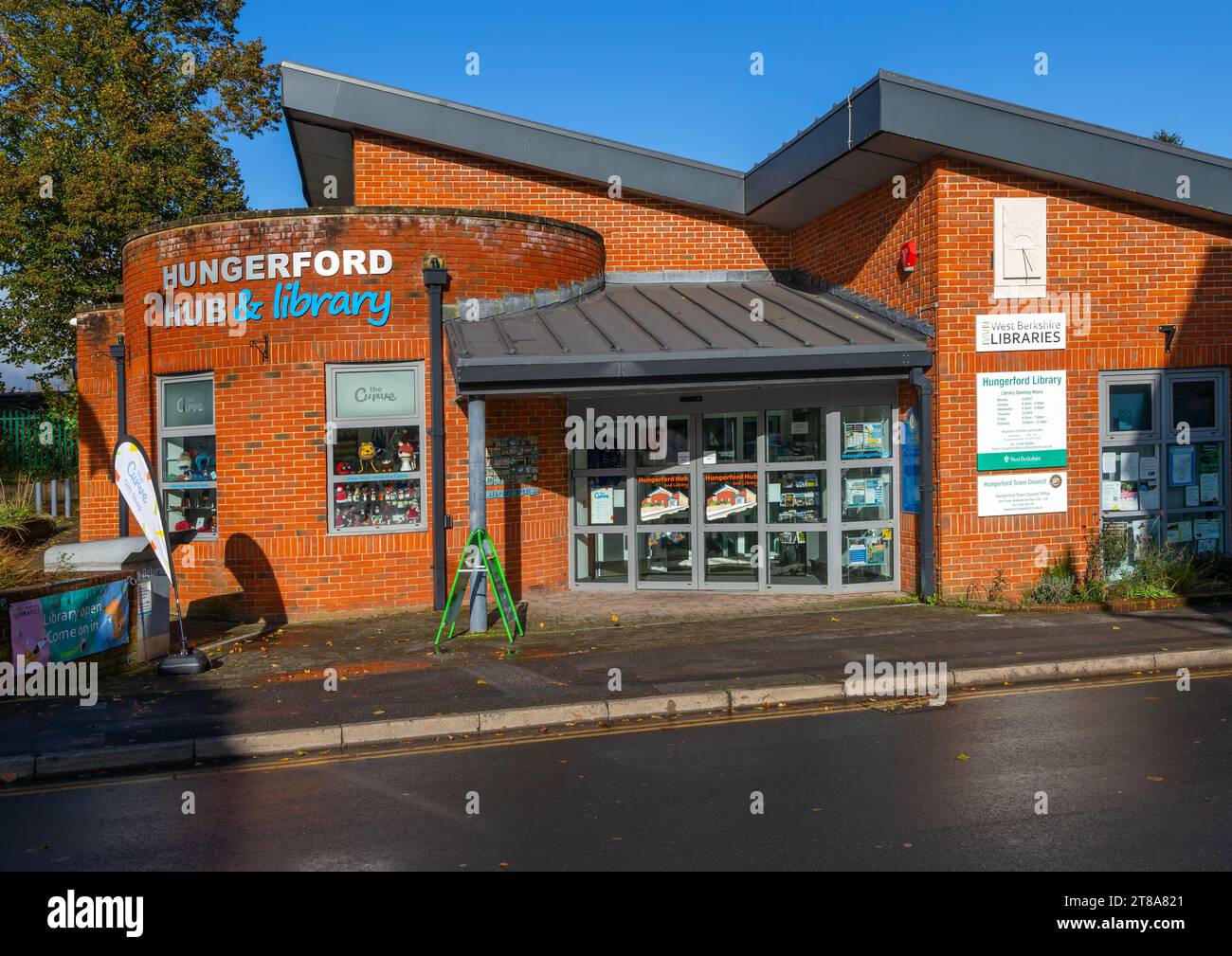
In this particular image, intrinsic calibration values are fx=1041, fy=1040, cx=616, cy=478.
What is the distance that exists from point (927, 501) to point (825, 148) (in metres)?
4.29

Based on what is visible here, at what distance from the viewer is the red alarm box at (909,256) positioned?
12055 millimetres

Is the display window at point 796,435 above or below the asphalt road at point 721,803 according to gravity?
above

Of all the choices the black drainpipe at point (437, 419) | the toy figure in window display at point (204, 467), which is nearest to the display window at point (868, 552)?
the black drainpipe at point (437, 419)

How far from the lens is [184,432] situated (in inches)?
506

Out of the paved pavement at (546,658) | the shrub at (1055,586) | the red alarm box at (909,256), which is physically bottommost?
the paved pavement at (546,658)

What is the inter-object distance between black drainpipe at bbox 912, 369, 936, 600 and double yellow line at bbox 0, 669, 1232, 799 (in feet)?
10.6

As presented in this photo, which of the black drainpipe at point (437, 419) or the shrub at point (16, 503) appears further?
the shrub at point (16, 503)

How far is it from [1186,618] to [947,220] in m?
4.92

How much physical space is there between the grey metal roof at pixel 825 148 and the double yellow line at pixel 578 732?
5.79 metres

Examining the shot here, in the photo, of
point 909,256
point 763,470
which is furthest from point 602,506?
point 909,256

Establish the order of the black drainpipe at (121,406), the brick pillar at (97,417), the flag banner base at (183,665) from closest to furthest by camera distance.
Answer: the flag banner base at (183,665) < the black drainpipe at (121,406) < the brick pillar at (97,417)

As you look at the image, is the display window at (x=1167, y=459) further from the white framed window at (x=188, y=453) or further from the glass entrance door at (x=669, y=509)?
the white framed window at (x=188, y=453)
